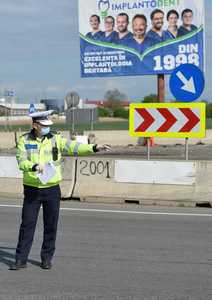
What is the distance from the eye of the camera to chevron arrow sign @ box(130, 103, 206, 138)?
15.0 meters

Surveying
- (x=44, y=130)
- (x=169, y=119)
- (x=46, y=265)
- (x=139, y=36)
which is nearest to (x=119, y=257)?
(x=46, y=265)

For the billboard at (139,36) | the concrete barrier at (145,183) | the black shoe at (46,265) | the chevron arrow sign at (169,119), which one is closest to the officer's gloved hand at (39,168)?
the black shoe at (46,265)

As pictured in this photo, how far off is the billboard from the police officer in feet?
81.1

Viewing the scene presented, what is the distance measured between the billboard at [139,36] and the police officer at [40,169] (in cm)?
2470

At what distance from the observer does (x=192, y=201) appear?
44.4ft

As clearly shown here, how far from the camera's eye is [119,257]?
852 centimetres

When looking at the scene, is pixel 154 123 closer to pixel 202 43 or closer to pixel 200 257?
pixel 200 257

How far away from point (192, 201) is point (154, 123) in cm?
264

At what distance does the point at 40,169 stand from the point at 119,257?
1.83 meters

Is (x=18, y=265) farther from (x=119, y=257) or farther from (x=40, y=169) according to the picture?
(x=119, y=257)

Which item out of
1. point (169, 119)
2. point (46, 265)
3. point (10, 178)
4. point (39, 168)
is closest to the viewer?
point (39, 168)

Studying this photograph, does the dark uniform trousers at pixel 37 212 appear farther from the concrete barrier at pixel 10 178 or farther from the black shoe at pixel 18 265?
the concrete barrier at pixel 10 178

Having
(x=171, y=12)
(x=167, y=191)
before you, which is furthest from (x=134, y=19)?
(x=167, y=191)

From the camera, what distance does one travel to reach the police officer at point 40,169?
740 centimetres
